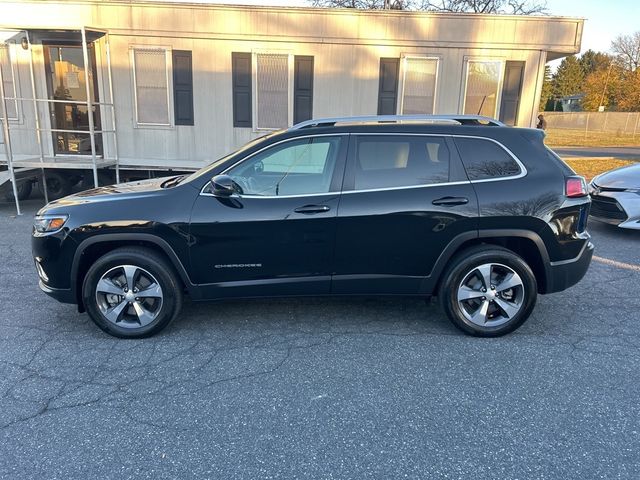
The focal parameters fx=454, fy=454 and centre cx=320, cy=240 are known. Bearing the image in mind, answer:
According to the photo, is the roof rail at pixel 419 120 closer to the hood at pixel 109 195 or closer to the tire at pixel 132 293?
the hood at pixel 109 195

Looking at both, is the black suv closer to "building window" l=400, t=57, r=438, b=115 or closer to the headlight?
the headlight

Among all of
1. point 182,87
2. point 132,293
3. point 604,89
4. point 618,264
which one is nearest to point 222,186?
point 132,293

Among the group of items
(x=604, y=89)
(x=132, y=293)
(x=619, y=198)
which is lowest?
(x=132, y=293)

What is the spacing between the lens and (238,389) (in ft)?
9.97

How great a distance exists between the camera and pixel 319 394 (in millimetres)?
2994

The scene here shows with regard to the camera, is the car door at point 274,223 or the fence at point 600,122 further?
the fence at point 600,122

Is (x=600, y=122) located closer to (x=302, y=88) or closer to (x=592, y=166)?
(x=592, y=166)

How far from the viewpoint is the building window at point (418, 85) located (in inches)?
337

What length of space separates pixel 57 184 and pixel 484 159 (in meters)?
8.92

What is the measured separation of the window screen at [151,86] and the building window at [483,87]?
578 centimetres

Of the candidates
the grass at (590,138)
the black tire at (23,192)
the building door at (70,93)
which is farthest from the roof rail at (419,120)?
the grass at (590,138)

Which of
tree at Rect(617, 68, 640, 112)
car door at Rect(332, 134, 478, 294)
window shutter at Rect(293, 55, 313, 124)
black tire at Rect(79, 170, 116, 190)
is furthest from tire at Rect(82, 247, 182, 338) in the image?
tree at Rect(617, 68, 640, 112)

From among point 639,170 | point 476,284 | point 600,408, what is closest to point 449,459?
point 600,408

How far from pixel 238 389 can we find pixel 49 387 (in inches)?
49.6
